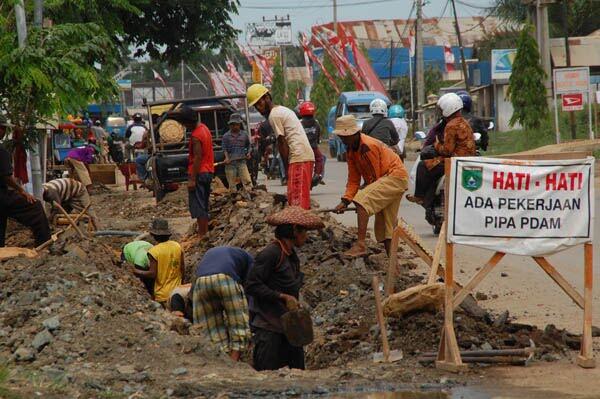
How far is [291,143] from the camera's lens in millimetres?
13914

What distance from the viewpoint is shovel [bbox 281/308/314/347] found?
29.2 feet

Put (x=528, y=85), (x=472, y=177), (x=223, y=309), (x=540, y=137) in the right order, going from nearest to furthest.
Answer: (x=472, y=177), (x=223, y=309), (x=540, y=137), (x=528, y=85)

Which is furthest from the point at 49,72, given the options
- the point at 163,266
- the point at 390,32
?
the point at 390,32

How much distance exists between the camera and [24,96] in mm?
17312

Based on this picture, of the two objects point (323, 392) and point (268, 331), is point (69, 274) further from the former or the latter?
point (323, 392)

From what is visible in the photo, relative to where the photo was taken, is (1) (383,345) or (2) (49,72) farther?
(2) (49,72)

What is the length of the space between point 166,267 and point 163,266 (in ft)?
0.10

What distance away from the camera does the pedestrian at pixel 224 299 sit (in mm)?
9812

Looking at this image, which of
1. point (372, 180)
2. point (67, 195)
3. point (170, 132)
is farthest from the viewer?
point (170, 132)

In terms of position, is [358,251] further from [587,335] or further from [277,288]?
[587,335]

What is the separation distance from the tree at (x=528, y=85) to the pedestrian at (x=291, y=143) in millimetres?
31305

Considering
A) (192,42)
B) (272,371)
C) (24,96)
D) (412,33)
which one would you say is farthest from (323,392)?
(412,33)

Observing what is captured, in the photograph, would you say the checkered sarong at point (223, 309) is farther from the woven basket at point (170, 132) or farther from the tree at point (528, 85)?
Answer: the tree at point (528, 85)

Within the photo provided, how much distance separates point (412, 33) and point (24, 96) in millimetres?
51331
